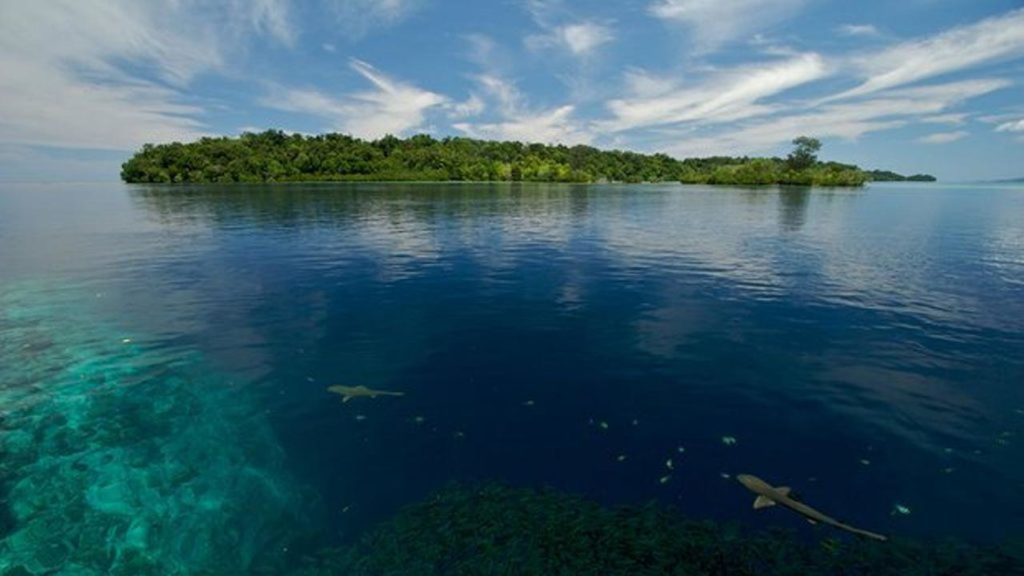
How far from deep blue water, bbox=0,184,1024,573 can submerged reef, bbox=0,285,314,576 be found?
71 millimetres

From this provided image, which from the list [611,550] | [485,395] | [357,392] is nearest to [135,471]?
[357,392]

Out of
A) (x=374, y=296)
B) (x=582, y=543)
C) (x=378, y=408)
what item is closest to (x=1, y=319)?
(x=374, y=296)

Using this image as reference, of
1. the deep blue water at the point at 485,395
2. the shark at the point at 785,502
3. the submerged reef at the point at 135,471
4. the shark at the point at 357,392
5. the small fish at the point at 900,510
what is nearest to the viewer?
the submerged reef at the point at 135,471

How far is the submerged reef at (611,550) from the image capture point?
Result: 30.9ft

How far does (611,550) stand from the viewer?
9.80 m

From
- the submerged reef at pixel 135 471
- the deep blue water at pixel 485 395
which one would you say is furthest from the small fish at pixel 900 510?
the submerged reef at pixel 135 471

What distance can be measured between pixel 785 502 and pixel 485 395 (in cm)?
898

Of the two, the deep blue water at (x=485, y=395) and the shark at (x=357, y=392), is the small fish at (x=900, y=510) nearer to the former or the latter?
the deep blue water at (x=485, y=395)

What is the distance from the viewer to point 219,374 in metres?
17.9

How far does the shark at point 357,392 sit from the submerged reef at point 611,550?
230 inches

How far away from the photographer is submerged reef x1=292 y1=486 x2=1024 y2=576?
30.9 feet

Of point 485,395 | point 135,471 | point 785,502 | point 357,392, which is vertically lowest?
point 135,471

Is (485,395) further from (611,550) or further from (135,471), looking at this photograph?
(135,471)

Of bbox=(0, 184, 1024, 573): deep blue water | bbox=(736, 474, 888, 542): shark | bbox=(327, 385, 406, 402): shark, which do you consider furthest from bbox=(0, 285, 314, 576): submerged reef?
bbox=(736, 474, 888, 542): shark
